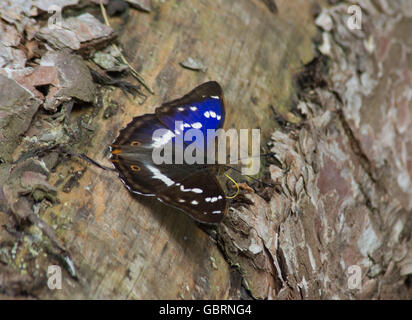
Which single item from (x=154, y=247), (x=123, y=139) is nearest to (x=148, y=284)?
(x=154, y=247)

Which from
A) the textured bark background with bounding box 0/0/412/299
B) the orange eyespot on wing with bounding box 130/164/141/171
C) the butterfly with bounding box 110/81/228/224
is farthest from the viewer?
the orange eyespot on wing with bounding box 130/164/141/171

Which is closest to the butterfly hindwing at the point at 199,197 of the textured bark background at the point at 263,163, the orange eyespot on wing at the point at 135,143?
the textured bark background at the point at 263,163

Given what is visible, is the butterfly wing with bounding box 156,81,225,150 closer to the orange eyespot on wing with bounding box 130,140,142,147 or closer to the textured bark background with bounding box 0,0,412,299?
the textured bark background with bounding box 0,0,412,299

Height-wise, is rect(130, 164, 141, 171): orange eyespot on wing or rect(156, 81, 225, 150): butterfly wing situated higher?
rect(156, 81, 225, 150): butterfly wing

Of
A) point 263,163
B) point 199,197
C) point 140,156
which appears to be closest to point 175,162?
point 140,156

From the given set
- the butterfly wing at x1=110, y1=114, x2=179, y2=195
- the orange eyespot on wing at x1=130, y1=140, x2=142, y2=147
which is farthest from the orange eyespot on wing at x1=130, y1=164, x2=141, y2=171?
the orange eyespot on wing at x1=130, y1=140, x2=142, y2=147

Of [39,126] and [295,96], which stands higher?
[295,96]
